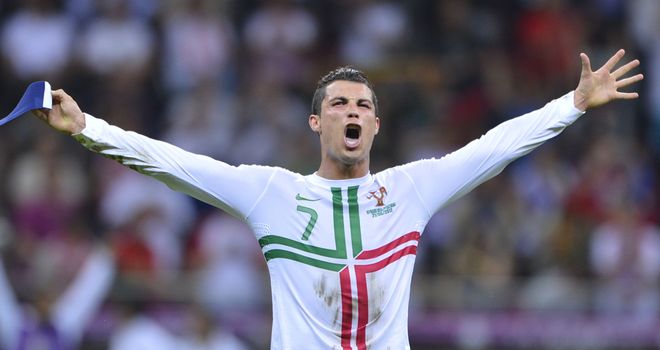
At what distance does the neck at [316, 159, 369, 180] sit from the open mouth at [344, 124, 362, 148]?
4.7 inches

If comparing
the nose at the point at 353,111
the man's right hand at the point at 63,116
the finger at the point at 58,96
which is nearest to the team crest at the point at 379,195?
the nose at the point at 353,111

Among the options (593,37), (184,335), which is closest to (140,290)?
(184,335)

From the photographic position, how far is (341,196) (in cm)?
748

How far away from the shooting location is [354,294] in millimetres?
7250

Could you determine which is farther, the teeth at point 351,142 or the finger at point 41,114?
the teeth at point 351,142

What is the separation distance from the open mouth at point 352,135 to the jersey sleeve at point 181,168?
456mm

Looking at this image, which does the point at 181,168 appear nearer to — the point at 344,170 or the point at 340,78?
the point at 344,170

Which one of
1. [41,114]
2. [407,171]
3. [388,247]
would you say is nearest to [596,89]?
[407,171]

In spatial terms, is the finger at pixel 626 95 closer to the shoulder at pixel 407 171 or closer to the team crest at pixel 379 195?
the shoulder at pixel 407 171

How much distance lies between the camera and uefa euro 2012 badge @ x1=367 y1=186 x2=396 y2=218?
7.46 meters

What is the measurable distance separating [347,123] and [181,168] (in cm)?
99

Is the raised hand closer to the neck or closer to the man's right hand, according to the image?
the neck

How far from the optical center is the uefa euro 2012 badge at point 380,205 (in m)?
7.46

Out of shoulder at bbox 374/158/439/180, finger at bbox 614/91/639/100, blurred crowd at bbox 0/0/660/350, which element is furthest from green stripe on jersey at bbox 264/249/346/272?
blurred crowd at bbox 0/0/660/350
